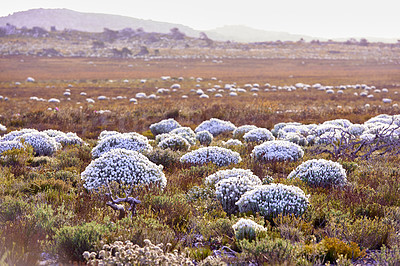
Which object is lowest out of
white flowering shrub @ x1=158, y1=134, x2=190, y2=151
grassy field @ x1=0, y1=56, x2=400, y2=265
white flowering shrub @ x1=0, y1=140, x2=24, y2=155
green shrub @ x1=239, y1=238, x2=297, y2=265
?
white flowering shrub @ x1=158, y1=134, x2=190, y2=151

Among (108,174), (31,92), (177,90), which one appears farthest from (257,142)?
(31,92)

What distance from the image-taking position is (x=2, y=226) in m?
4.05

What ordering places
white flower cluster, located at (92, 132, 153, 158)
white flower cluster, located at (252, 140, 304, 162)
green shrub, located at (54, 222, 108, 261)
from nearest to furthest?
green shrub, located at (54, 222, 108, 261)
white flower cluster, located at (252, 140, 304, 162)
white flower cluster, located at (92, 132, 153, 158)

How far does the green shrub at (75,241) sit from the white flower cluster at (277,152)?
227 inches

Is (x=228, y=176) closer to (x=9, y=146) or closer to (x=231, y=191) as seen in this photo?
(x=231, y=191)

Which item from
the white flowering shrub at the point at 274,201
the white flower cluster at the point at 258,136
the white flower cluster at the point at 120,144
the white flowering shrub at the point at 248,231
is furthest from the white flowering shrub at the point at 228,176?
the white flower cluster at the point at 258,136

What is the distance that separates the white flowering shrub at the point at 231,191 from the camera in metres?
5.43

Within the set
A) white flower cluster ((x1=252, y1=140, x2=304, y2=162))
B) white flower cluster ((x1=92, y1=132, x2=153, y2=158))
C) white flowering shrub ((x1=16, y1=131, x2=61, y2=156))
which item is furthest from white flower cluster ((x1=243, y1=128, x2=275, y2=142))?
white flowering shrub ((x1=16, y1=131, x2=61, y2=156))

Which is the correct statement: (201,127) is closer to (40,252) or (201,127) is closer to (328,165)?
(328,165)

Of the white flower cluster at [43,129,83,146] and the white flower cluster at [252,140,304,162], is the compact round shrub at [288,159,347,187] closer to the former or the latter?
the white flower cluster at [252,140,304,162]

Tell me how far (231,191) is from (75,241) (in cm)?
268

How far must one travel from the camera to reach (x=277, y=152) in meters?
8.90

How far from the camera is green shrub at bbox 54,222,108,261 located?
3.58m

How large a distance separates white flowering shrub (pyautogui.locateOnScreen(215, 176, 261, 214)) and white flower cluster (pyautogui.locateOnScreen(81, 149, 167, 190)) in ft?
4.16
